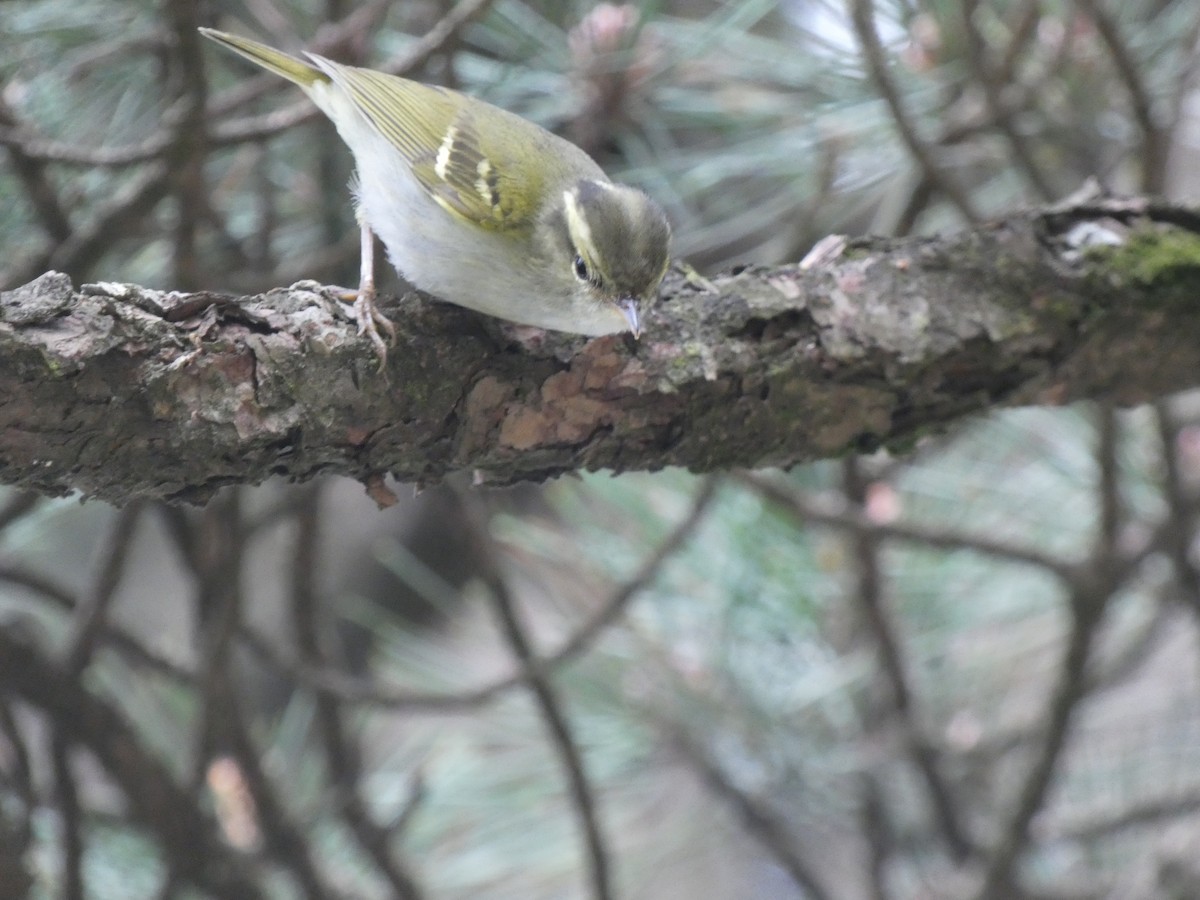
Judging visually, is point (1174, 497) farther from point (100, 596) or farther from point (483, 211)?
point (100, 596)

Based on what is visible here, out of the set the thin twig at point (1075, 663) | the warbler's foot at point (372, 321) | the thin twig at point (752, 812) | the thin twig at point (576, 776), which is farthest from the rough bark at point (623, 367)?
the thin twig at point (752, 812)

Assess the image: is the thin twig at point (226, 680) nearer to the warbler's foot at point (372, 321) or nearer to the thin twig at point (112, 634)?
the thin twig at point (112, 634)

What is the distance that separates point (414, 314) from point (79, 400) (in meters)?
0.37

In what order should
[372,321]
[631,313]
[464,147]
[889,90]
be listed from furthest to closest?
[889,90] → [464,147] → [631,313] → [372,321]

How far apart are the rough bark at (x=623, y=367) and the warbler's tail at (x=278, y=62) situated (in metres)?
0.61

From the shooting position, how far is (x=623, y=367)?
46.3 inches

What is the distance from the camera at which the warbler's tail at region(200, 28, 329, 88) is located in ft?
5.19

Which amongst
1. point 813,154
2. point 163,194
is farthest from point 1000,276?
point 163,194

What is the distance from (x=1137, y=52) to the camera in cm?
207

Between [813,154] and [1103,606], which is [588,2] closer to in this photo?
[813,154]

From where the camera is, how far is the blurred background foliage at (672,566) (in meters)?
1.79

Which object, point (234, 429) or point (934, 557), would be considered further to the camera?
point (934, 557)

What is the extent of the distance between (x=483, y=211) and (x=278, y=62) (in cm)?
46

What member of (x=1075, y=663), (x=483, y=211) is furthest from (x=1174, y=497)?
(x=483, y=211)
